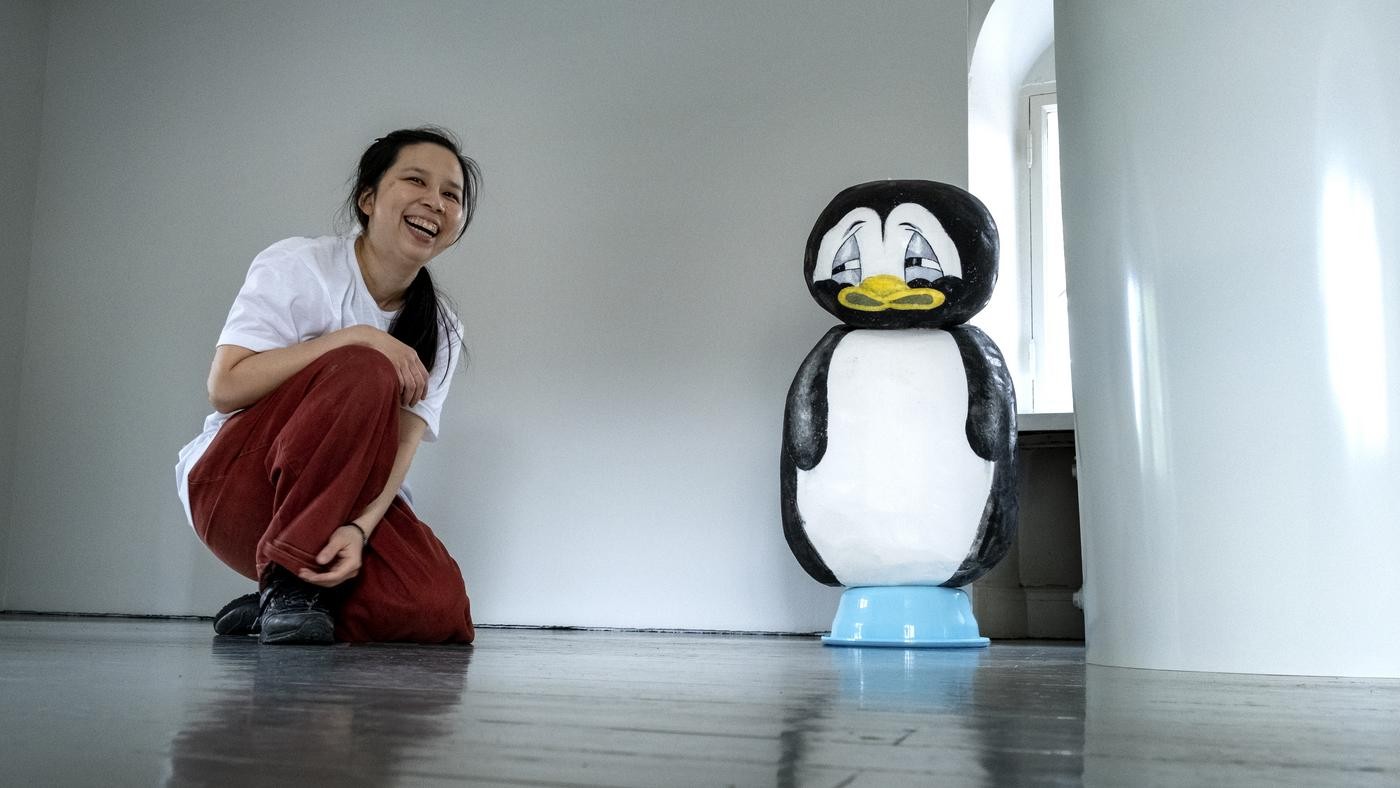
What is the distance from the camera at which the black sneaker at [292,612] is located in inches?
52.5

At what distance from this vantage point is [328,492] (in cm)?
149

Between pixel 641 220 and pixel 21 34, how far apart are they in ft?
6.22

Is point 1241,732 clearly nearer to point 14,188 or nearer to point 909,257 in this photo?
point 909,257

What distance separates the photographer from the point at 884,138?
2.36 metres

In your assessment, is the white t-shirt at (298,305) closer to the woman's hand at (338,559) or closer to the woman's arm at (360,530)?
the woman's arm at (360,530)

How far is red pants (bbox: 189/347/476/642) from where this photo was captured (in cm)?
150

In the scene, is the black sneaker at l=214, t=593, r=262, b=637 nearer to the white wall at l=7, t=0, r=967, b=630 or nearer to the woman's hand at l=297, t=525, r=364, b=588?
the woman's hand at l=297, t=525, r=364, b=588

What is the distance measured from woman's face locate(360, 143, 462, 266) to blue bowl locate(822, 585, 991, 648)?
886 mm

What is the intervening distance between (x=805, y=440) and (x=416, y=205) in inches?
29.2

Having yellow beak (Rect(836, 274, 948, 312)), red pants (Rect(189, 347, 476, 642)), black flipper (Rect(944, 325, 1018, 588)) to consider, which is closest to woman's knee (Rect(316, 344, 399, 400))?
red pants (Rect(189, 347, 476, 642))

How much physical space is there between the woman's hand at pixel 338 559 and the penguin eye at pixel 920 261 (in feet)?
2.99

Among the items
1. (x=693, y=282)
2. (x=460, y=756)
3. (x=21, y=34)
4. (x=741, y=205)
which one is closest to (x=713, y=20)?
(x=741, y=205)

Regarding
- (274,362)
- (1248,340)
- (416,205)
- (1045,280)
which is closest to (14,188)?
(416,205)

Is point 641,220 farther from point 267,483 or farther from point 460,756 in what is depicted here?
point 460,756
